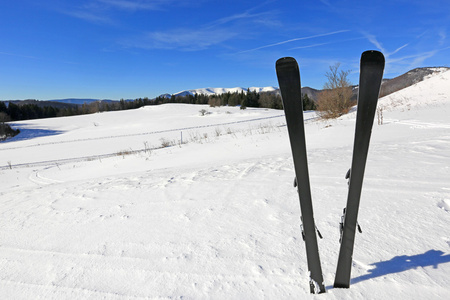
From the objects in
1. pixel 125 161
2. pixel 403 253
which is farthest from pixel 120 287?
pixel 125 161

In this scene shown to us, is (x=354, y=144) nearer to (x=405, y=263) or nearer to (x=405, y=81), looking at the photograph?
A: (x=405, y=263)

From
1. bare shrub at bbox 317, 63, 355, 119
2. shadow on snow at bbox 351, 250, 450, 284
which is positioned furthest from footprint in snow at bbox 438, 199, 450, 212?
bare shrub at bbox 317, 63, 355, 119

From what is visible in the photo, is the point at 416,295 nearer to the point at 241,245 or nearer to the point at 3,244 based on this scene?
the point at 241,245

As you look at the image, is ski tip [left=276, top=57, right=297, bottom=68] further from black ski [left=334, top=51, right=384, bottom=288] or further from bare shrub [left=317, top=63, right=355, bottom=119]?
bare shrub [left=317, top=63, right=355, bottom=119]

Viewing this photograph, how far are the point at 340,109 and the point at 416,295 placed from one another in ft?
68.3

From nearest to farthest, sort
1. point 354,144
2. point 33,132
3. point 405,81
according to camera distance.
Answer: point 354,144 < point 33,132 < point 405,81

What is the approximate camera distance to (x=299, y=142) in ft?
4.12

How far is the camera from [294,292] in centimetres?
143

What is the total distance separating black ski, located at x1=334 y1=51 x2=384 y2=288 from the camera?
3.76ft

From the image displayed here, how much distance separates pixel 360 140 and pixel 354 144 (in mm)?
33

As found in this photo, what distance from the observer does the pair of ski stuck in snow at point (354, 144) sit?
1.16 m

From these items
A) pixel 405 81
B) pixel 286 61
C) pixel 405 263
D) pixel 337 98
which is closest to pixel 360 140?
pixel 286 61

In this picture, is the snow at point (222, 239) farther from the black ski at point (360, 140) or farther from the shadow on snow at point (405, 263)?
the black ski at point (360, 140)

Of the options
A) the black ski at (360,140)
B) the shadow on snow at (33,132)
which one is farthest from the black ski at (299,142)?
the shadow on snow at (33,132)
